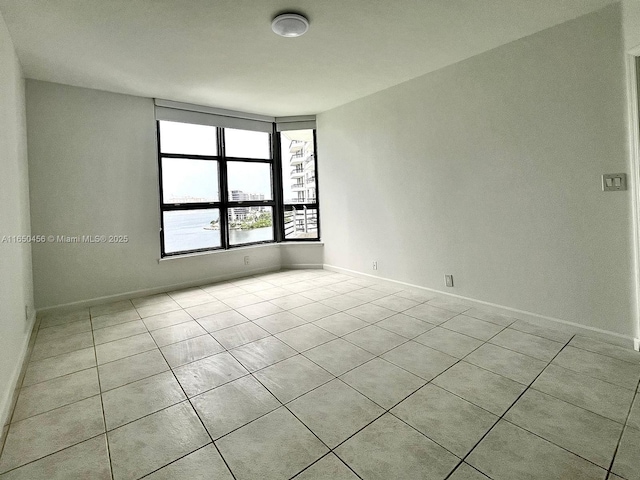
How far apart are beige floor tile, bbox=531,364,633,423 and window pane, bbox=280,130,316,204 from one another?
4.11 metres

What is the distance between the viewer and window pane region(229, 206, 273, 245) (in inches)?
201

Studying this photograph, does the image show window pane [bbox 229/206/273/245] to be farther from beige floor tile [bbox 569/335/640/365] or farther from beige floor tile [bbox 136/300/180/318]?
beige floor tile [bbox 569/335/640/365]

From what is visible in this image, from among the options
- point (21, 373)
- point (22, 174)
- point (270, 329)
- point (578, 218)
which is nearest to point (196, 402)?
point (270, 329)

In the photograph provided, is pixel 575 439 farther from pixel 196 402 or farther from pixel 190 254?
pixel 190 254

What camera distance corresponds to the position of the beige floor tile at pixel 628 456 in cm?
137

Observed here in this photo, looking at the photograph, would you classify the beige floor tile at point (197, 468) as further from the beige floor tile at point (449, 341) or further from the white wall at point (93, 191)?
the white wall at point (93, 191)

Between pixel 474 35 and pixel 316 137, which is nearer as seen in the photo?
pixel 474 35

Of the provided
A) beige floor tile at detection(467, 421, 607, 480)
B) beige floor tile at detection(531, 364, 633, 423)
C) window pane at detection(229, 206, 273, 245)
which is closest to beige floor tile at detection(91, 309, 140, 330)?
window pane at detection(229, 206, 273, 245)

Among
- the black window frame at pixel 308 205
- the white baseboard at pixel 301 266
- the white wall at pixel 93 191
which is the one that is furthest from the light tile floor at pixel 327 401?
the black window frame at pixel 308 205

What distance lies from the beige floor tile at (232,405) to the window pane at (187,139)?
3.56 meters

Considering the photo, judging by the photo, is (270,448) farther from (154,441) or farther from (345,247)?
(345,247)

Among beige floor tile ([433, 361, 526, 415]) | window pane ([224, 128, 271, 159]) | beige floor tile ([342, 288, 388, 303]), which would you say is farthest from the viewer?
window pane ([224, 128, 271, 159])

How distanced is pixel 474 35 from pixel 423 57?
1.69 feet

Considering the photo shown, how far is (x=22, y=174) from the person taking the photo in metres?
3.04
